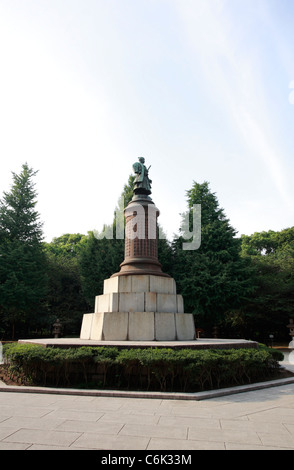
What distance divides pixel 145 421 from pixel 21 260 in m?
21.4

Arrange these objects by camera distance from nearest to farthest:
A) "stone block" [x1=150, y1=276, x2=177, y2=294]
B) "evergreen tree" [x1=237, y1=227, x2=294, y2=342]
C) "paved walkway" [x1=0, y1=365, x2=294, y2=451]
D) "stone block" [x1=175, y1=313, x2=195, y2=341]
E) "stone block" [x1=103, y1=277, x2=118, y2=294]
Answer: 1. "paved walkway" [x1=0, y1=365, x2=294, y2=451]
2. "stone block" [x1=175, y1=313, x2=195, y2=341]
3. "stone block" [x1=150, y1=276, x2=177, y2=294]
4. "stone block" [x1=103, y1=277, x2=118, y2=294]
5. "evergreen tree" [x1=237, y1=227, x2=294, y2=342]

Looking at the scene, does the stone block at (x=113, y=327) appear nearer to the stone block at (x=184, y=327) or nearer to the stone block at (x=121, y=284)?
the stone block at (x=121, y=284)

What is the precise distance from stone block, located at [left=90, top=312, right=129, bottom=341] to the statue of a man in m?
5.99

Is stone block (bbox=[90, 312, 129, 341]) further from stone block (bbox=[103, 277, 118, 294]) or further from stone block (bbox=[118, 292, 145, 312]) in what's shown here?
stone block (bbox=[103, 277, 118, 294])

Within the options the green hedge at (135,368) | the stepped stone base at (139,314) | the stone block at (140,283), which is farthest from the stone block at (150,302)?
the green hedge at (135,368)

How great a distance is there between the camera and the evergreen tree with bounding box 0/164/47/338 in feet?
74.7

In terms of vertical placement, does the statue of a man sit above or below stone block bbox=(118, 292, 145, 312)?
above

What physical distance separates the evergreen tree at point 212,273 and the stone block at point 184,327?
10963 mm

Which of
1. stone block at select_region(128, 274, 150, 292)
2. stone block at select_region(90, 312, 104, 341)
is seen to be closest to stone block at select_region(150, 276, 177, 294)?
stone block at select_region(128, 274, 150, 292)

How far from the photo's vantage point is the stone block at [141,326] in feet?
33.0

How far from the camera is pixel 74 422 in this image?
4750 mm

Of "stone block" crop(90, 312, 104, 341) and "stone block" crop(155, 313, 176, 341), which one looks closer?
"stone block" crop(155, 313, 176, 341)

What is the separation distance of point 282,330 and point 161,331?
2347 centimetres

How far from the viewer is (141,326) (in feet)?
33.4
